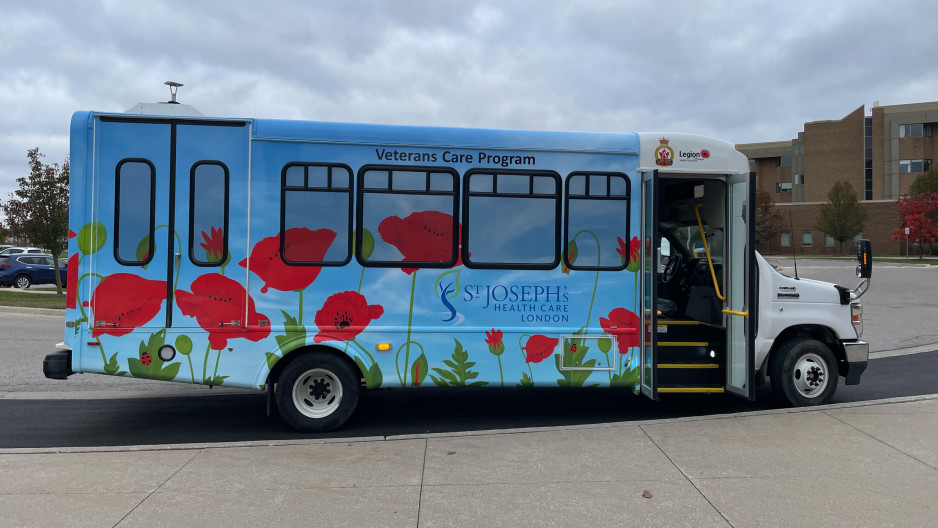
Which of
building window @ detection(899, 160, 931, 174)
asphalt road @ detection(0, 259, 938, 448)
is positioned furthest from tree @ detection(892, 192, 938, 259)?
asphalt road @ detection(0, 259, 938, 448)

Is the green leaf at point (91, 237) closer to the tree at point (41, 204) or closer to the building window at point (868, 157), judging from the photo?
the tree at point (41, 204)

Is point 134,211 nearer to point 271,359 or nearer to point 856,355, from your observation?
point 271,359

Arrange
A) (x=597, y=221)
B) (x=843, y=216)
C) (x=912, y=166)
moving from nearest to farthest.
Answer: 1. (x=597, y=221)
2. (x=843, y=216)
3. (x=912, y=166)

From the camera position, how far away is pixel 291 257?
614 cm

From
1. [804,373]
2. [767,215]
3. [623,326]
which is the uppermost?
[767,215]

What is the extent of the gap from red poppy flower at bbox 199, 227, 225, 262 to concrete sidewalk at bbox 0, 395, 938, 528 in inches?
63.6

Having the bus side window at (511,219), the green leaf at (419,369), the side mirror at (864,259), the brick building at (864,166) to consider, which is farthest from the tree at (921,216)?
the green leaf at (419,369)

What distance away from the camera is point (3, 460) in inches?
212

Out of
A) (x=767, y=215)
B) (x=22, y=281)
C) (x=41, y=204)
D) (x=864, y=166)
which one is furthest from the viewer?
(x=864, y=166)

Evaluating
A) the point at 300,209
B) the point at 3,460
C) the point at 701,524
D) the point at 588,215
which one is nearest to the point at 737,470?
the point at 701,524

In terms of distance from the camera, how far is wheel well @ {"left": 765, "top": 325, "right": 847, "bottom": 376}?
710 centimetres

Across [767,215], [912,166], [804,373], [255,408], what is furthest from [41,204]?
[912,166]

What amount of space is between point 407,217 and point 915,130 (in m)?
72.1

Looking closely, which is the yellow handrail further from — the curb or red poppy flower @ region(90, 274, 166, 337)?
red poppy flower @ region(90, 274, 166, 337)
